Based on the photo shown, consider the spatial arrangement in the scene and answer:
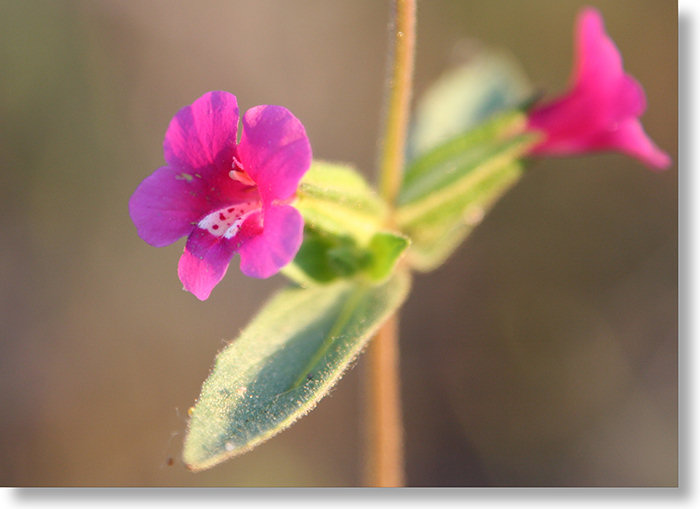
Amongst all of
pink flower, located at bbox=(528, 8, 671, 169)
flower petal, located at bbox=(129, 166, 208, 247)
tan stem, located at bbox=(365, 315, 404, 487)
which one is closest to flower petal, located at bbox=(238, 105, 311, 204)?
flower petal, located at bbox=(129, 166, 208, 247)

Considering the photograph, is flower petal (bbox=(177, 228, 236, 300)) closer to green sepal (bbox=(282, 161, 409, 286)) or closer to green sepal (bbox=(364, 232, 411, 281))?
green sepal (bbox=(282, 161, 409, 286))

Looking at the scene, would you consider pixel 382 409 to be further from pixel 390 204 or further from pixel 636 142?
pixel 636 142

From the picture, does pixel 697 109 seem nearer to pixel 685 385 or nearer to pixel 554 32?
pixel 685 385

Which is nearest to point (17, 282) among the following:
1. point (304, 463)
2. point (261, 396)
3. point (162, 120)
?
point (162, 120)

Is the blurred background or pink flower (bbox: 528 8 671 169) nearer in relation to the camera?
pink flower (bbox: 528 8 671 169)

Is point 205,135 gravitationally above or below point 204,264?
above

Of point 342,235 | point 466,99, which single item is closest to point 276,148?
point 342,235
